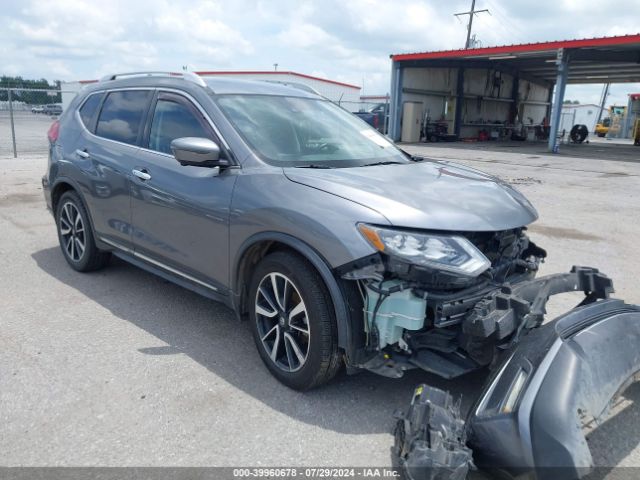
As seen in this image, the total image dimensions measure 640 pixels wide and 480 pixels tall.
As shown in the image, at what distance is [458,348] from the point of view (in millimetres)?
2842

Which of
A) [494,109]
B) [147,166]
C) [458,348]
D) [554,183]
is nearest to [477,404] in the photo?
[458,348]

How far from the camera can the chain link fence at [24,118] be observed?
16.2 m

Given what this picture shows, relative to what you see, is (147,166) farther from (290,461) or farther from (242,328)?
(290,461)

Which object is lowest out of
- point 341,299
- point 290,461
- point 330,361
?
point 290,461

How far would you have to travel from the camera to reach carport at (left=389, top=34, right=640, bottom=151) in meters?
23.7

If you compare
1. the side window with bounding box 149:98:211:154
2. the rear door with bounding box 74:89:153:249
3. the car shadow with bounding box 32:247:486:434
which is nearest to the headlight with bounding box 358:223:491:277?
the car shadow with bounding box 32:247:486:434

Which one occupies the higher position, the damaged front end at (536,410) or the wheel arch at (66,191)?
the wheel arch at (66,191)

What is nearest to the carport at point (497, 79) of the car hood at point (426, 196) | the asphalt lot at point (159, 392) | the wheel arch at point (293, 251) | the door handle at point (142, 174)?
the asphalt lot at point (159, 392)

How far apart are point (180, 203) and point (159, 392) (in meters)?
1.28

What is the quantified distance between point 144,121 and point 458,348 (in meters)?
3.02

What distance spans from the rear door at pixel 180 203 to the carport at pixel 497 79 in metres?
22.5

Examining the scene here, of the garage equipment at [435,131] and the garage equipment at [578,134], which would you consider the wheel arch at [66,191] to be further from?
the garage equipment at [578,134]

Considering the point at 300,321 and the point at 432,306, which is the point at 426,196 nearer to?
the point at 432,306

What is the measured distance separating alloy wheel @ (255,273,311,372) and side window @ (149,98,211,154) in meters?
1.23
